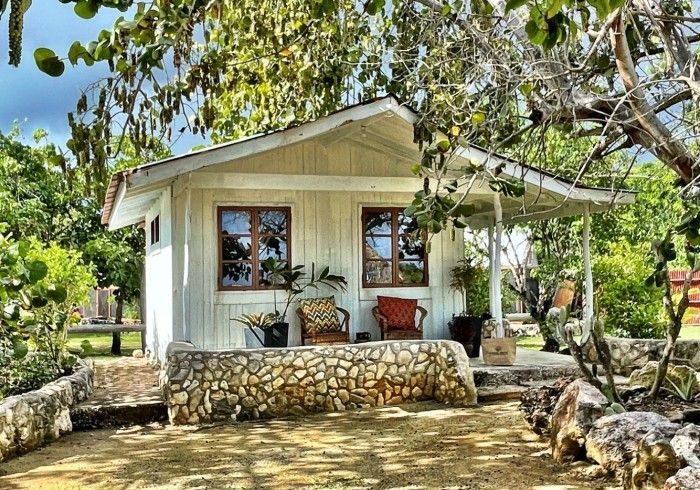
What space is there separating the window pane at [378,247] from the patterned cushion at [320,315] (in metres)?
1.13

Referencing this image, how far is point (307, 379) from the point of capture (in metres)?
8.57

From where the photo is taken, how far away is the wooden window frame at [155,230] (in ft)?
41.8

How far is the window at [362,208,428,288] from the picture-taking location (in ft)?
36.8

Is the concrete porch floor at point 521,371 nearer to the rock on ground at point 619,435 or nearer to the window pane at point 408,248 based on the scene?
the window pane at point 408,248

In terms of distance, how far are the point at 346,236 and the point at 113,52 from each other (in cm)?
856

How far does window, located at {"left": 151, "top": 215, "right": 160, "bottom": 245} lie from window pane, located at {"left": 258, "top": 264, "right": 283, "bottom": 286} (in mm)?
3013

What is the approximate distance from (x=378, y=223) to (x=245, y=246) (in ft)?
7.19

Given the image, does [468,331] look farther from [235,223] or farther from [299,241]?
[235,223]

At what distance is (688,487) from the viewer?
13.4 ft

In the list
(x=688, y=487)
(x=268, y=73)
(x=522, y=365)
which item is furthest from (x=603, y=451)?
(x=268, y=73)

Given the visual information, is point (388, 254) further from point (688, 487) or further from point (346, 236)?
point (688, 487)

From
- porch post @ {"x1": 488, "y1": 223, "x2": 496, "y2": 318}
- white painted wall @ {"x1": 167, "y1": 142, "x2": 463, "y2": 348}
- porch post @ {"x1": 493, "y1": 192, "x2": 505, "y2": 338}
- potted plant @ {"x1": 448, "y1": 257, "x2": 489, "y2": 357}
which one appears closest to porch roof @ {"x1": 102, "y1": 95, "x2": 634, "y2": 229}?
white painted wall @ {"x1": 167, "y1": 142, "x2": 463, "y2": 348}

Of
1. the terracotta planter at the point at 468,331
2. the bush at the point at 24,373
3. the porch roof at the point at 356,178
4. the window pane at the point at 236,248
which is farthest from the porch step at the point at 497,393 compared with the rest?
the bush at the point at 24,373

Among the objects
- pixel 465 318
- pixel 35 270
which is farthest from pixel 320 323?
pixel 35 270
